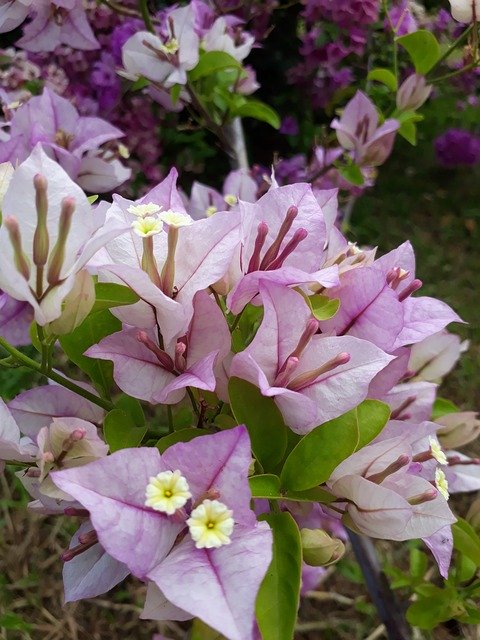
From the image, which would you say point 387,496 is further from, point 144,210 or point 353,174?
point 353,174

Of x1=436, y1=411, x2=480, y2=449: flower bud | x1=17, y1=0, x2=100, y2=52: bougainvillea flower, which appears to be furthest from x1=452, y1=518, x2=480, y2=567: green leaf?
x1=17, y1=0, x2=100, y2=52: bougainvillea flower

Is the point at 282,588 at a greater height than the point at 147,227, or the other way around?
the point at 147,227

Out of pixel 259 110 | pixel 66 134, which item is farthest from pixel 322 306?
pixel 259 110

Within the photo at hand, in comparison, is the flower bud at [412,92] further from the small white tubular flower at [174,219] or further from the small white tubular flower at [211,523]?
the small white tubular flower at [211,523]

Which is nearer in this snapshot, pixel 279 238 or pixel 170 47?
pixel 279 238

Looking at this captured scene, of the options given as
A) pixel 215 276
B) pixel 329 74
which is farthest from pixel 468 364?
pixel 215 276
